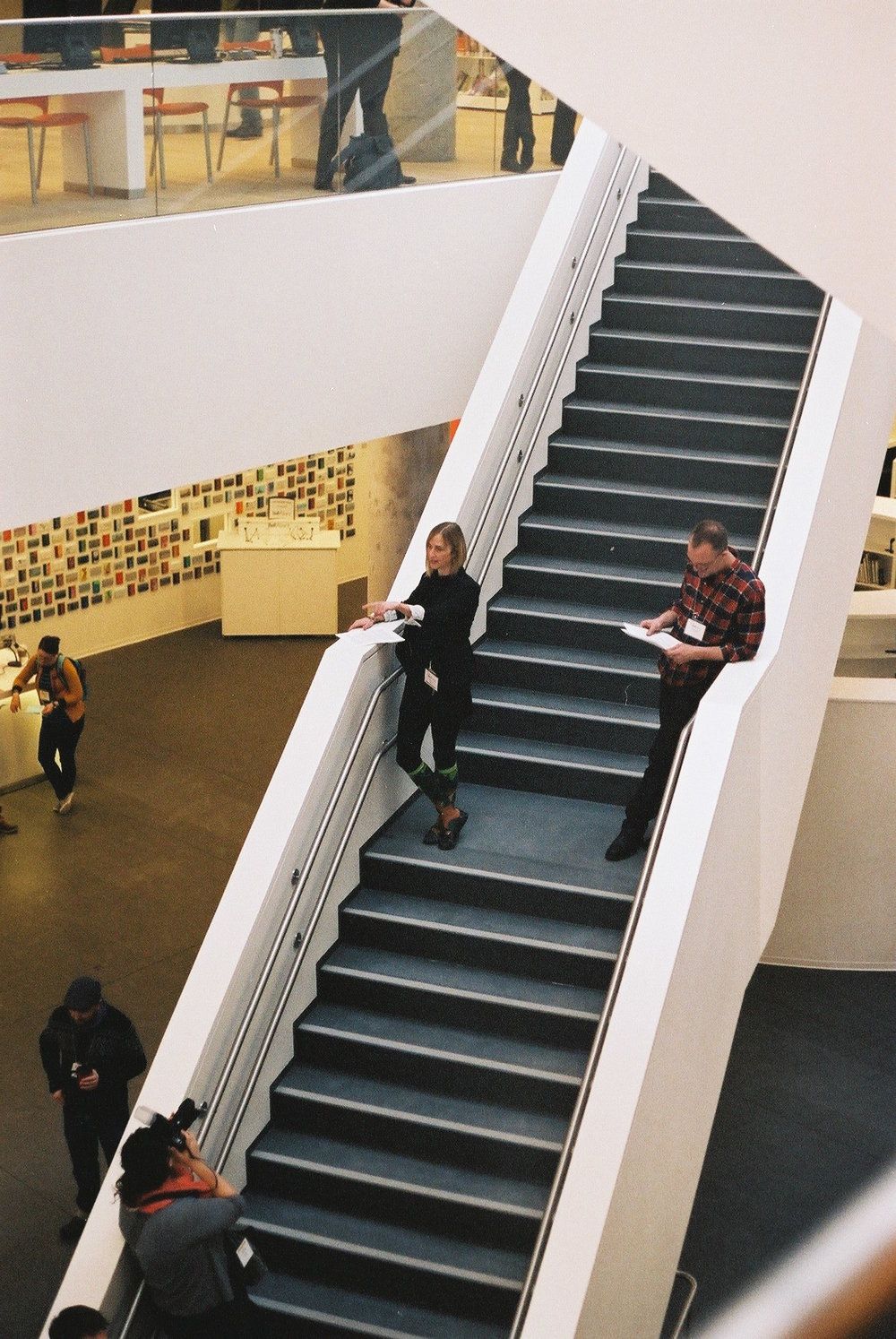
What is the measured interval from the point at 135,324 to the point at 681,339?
3640 mm

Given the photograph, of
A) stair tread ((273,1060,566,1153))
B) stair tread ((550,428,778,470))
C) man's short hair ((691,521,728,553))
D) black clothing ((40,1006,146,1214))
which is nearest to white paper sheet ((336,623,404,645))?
man's short hair ((691,521,728,553))

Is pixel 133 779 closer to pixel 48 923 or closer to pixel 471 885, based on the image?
pixel 48 923

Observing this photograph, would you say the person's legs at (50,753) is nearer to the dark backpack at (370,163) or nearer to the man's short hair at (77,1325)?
the dark backpack at (370,163)

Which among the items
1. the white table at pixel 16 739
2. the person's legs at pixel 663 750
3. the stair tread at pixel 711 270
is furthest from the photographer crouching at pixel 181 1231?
the white table at pixel 16 739

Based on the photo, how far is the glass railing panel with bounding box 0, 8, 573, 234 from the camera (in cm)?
755

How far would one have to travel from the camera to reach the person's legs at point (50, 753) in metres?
12.3

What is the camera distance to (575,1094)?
257 inches

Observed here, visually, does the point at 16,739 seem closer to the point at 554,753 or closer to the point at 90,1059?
the point at 90,1059

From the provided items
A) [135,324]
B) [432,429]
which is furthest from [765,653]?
[432,429]

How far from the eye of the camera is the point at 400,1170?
21.4ft

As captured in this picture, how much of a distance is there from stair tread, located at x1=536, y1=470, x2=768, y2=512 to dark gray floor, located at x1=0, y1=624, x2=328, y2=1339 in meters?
4.31

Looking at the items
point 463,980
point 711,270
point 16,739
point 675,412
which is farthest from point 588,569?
point 16,739

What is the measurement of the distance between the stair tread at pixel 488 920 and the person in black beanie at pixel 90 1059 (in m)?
1.27

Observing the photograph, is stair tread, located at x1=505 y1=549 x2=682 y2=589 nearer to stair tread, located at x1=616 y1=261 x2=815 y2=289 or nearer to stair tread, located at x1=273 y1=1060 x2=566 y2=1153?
stair tread, located at x1=616 y1=261 x2=815 y2=289
